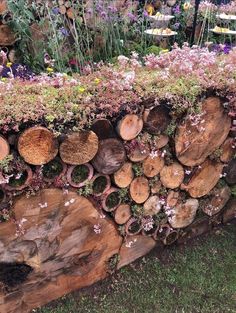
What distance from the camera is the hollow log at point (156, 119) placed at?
7.27 ft

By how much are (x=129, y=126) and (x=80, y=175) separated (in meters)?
0.34

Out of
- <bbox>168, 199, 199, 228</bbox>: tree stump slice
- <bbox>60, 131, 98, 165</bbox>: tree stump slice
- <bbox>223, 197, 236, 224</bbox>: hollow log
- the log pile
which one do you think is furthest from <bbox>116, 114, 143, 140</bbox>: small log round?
<bbox>223, 197, 236, 224</bbox>: hollow log

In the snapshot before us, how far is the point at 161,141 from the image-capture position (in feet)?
7.77

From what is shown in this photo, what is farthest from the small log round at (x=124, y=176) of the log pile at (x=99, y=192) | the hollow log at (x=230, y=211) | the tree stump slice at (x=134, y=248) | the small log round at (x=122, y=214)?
the hollow log at (x=230, y=211)

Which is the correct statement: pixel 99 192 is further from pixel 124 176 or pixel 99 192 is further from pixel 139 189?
pixel 139 189

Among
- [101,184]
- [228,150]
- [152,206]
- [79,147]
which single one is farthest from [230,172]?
[79,147]

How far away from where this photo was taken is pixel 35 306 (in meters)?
2.40

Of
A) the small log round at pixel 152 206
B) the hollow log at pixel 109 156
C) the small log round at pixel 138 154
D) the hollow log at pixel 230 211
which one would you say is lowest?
the hollow log at pixel 230 211

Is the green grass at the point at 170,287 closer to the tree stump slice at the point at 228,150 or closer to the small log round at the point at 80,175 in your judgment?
the tree stump slice at the point at 228,150

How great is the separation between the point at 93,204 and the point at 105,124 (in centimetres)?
46

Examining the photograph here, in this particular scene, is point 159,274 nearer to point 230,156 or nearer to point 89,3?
point 230,156

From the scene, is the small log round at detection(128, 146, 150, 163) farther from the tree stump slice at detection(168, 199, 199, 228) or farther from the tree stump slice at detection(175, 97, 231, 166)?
the tree stump slice at detection(168, 199, 199, 228)

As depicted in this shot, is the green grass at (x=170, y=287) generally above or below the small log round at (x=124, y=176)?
below

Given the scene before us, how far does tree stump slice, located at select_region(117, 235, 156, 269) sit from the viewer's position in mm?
2626
